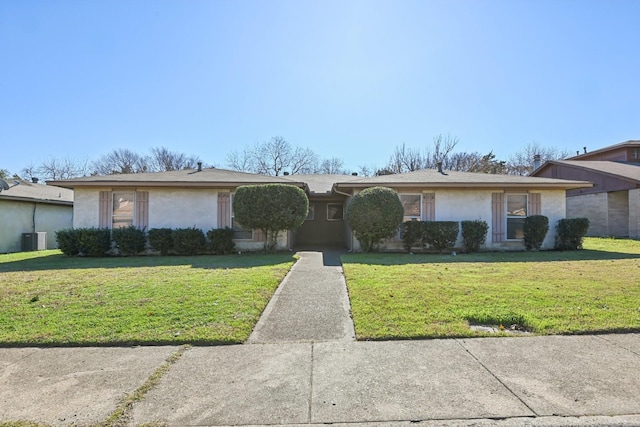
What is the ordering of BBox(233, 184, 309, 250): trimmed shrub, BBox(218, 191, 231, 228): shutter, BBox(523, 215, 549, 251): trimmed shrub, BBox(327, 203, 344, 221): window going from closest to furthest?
BBox(233, 184, 309, 250): trimmed shrub
BBox(523, 215, 549, 251): trimmed shrub
BBox(218, 191, 231, 228): shutter
BBox(327, 203, 344, 221): window

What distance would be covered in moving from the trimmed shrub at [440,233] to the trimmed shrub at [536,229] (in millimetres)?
2575

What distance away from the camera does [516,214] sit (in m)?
12.4

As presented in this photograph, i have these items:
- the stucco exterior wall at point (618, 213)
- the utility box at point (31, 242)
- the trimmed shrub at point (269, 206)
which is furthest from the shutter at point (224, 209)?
the stucco exterior wall at point (618, 213)

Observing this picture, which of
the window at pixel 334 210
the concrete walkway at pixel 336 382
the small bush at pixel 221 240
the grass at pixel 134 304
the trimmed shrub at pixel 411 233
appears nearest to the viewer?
the concrete walkway at pixel 336 382

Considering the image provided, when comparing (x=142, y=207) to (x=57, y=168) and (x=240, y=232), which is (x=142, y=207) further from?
(x=57, y=168)

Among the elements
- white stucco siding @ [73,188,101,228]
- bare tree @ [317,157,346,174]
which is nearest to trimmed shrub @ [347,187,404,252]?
white stucco siding @ [73,188,101,228]

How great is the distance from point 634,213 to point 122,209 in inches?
939

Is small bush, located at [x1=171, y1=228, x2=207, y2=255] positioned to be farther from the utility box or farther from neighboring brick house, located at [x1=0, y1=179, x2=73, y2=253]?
neighboring brick house, located at [x1=0, y1=179, x2=73, y2=253]

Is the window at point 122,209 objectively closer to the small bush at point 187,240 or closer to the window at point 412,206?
the small bush at point 187,240

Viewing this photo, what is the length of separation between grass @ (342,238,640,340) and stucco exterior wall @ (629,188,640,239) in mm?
11720

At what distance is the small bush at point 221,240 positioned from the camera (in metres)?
11.3

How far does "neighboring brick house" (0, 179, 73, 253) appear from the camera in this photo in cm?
1379

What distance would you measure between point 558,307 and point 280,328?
389 centimetres

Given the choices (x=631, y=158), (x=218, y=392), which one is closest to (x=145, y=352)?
(x=218, y=392)
